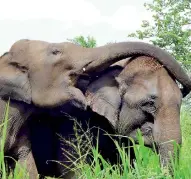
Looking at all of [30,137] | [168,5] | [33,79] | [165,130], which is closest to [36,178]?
[30,137]

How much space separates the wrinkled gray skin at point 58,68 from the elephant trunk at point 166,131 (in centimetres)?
34

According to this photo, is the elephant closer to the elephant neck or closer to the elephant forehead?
the elephant forehead

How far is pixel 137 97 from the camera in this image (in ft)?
17.8

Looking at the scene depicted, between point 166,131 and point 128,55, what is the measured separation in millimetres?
745

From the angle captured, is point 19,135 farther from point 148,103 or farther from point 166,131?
point 166,131

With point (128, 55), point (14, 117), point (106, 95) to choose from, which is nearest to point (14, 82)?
point (14, 117)

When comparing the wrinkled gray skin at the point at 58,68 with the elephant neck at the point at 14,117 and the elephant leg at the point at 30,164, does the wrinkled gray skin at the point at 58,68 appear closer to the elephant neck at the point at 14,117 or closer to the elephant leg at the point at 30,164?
the elephant neck at the point at 14,117

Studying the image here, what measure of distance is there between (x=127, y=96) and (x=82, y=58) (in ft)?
1.68

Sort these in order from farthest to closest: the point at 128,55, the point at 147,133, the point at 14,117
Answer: the point at 14,117
the point at 128,55
the point at 147,133

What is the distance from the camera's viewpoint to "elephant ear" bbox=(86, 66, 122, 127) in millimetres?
Answer: 5484

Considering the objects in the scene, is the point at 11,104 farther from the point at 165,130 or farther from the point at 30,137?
the point at 165,130

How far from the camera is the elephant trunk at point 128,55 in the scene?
17.6 ft

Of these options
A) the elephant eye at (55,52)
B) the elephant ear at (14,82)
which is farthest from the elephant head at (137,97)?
the elephant ear at (14,82)

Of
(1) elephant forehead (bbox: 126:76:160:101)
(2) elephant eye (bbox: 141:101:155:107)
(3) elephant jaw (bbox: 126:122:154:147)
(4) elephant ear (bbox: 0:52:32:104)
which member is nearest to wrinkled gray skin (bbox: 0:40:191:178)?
(4) elephant ear (bbox: 0:52:32:104)
